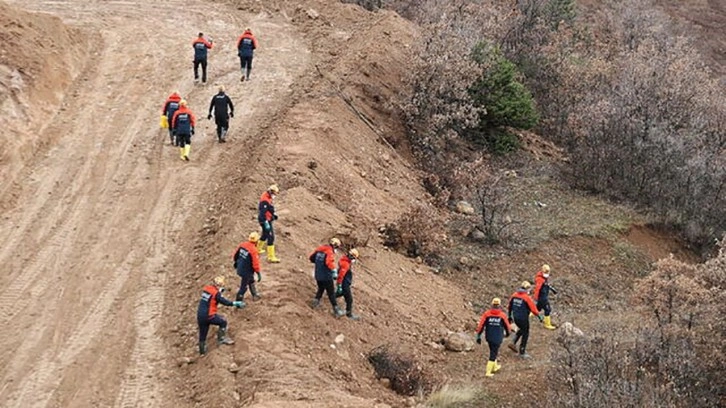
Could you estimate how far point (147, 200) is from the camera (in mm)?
19031

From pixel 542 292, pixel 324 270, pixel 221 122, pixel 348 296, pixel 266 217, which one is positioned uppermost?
pixel 221 122

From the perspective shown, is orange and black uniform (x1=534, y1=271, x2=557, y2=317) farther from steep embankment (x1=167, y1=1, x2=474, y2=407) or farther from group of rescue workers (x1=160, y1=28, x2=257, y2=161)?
group of rescue workers (x1=160, y1=28, x2=257, y2=161)

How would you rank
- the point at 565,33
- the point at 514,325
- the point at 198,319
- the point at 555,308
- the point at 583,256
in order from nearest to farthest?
the point at 198,319 < the point at 514,325 < the point at 555,308 < the point at 583,256 < the point at 565,33

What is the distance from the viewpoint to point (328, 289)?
1575 centimetres

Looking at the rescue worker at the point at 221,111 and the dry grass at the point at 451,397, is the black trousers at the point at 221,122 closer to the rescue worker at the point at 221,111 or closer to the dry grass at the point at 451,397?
the rescue worker at the point at 221,111

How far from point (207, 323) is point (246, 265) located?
1349mm

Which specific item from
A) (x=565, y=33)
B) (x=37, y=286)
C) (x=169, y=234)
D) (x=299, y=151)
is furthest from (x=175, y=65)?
(x=565, y=33)

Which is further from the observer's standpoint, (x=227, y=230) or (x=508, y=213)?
(x=508, y=213)

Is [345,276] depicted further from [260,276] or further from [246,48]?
[246,48]

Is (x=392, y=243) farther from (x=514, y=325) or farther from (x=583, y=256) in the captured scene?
(x=583, y=256)

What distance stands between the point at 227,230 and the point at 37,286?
3862 millimetres

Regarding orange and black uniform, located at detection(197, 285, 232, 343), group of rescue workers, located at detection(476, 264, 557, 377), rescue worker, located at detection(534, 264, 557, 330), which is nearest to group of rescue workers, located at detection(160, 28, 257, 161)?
orange and black uniform, located at detection(197, 285, 232, 343)

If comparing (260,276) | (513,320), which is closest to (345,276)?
(260,276)

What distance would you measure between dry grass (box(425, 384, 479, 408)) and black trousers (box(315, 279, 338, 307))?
8.72 ft
